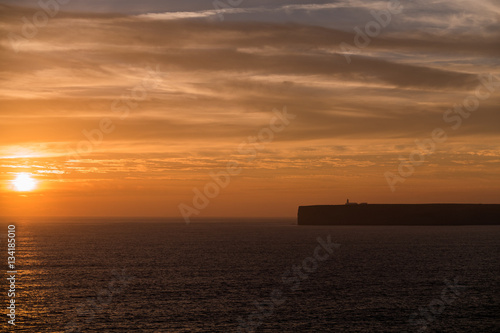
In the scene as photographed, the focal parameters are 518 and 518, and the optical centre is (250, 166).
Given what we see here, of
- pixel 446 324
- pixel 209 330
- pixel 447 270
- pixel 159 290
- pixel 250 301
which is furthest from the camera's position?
pixel 447 270

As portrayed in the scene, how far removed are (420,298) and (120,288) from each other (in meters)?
42.0

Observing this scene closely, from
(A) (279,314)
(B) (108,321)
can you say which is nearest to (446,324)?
(A) (279,314)

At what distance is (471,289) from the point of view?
7494 cm

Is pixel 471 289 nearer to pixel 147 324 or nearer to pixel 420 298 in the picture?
pixel 420 298

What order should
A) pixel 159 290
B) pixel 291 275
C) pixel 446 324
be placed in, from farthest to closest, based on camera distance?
pixel 291 275 → pixel 159 290 → pixel 446 324

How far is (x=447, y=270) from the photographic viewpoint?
96.7 meters

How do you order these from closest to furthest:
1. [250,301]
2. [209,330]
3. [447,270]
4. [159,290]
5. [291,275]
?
[209,330], [250,301], [159,290], [291,275], [447,270]

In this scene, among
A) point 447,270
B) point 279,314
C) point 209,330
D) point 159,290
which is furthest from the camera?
point 447,270

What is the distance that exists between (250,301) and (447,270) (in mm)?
48516

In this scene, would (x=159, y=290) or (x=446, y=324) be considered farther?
(x=159, y=290)

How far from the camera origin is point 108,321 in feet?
182

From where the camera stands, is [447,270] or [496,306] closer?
[496,306]

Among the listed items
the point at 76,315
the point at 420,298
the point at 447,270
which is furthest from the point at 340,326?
the point at 447,270

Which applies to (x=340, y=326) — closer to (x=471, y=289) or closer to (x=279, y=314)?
(x=279, y=314)
